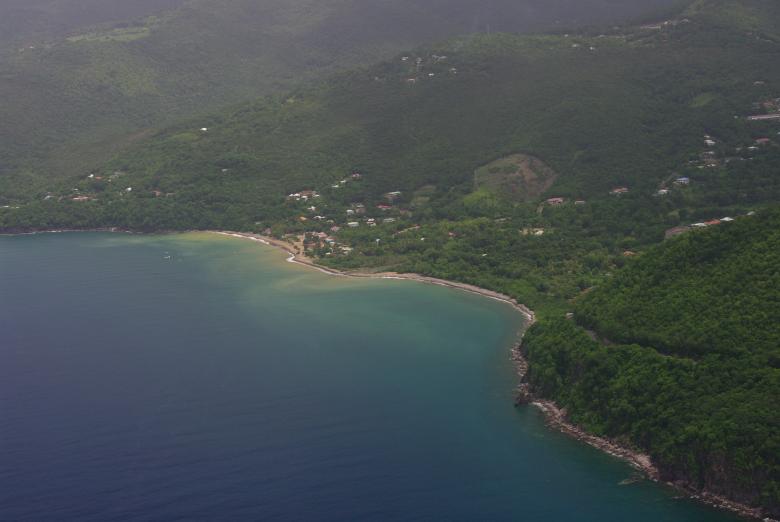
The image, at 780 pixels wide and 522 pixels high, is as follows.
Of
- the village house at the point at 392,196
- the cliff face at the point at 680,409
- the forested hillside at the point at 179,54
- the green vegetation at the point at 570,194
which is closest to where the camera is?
the cliff face at the point at 680,409

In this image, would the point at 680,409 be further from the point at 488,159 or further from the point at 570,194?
the point at 488,159

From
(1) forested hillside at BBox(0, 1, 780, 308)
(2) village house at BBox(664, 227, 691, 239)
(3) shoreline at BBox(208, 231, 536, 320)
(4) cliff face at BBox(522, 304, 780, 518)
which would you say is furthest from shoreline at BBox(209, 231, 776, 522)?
(2) village house at BBox(664, 227, 691, 239)

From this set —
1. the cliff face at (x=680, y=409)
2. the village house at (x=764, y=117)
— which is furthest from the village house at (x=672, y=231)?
the cliff face at (x=680, y=409)

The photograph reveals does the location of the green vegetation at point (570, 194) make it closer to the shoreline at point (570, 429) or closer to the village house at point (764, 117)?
the shoreline at point (570, 429)

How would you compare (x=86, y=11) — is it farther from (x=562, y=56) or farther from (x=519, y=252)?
(x=519, y=252)

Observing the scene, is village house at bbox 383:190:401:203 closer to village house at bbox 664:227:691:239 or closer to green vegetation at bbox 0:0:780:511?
green vegetation at bbox 0:0:780:511

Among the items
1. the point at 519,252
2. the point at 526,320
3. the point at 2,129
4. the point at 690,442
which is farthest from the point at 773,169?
the point at 2,129
